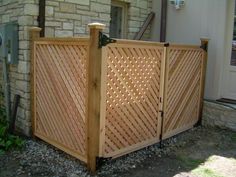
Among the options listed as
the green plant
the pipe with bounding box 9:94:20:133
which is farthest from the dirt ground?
the pipe with bounding box 9:94:20:133

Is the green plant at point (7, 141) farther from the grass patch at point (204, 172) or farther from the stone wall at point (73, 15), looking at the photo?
the grass patch at point (204, 172)

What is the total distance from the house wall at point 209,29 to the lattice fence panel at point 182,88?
388mm

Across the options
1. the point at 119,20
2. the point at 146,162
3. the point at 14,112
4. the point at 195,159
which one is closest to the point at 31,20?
the point at 14,112

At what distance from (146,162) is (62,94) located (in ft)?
4.79

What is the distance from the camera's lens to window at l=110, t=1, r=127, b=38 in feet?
20.8

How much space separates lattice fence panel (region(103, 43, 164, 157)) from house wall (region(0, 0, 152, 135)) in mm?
1500

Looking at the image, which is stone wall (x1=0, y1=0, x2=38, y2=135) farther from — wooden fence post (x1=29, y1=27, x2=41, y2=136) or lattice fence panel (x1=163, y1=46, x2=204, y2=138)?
lattice fence panel (x1=163, y1=46, x2=204, y2=138)

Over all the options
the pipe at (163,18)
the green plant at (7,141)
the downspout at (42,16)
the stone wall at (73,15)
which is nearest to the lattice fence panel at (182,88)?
the pipe at (163,18)

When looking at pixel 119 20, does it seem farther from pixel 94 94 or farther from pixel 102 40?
pixel 94 94

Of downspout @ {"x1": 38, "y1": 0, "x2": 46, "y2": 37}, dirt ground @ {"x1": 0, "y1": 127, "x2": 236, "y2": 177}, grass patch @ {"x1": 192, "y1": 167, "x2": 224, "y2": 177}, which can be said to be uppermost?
downspout @ {"x1": 38, "y1": 0, "x2": 46, "y2": 37}

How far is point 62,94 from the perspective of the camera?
425 centimetres

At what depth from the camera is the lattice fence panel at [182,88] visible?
489 centimetres

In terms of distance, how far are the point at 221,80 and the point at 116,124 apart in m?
2.94

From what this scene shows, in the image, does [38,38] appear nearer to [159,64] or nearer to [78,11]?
[78,11]
